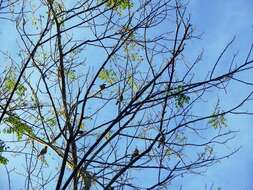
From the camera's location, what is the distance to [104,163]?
8109 millimetres

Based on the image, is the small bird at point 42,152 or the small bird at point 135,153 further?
the small bird at point 42,152

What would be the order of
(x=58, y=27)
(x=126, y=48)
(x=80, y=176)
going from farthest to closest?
(x=126, y=48) < (x=58, y=27) < (x=80, y=176)

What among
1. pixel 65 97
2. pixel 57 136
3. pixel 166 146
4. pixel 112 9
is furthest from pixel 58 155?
pixel 112 9

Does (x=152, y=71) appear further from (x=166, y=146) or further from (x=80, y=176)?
(x=80, y=176)

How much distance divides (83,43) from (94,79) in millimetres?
1200

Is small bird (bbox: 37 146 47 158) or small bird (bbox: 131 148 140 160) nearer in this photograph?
small bird (bbox: 131 148 140 160)

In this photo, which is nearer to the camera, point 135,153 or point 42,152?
point 135,153

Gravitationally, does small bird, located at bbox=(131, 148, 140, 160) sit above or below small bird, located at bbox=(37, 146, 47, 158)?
below

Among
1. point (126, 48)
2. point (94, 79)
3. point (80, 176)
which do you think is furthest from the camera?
point (126, 48)

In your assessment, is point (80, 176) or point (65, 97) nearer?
point (80, 176)

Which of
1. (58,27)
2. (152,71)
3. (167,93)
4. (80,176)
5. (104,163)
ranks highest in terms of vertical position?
(58,27)

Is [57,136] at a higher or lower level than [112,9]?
lower

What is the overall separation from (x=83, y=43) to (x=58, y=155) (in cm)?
169

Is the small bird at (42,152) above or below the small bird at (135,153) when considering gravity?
above
